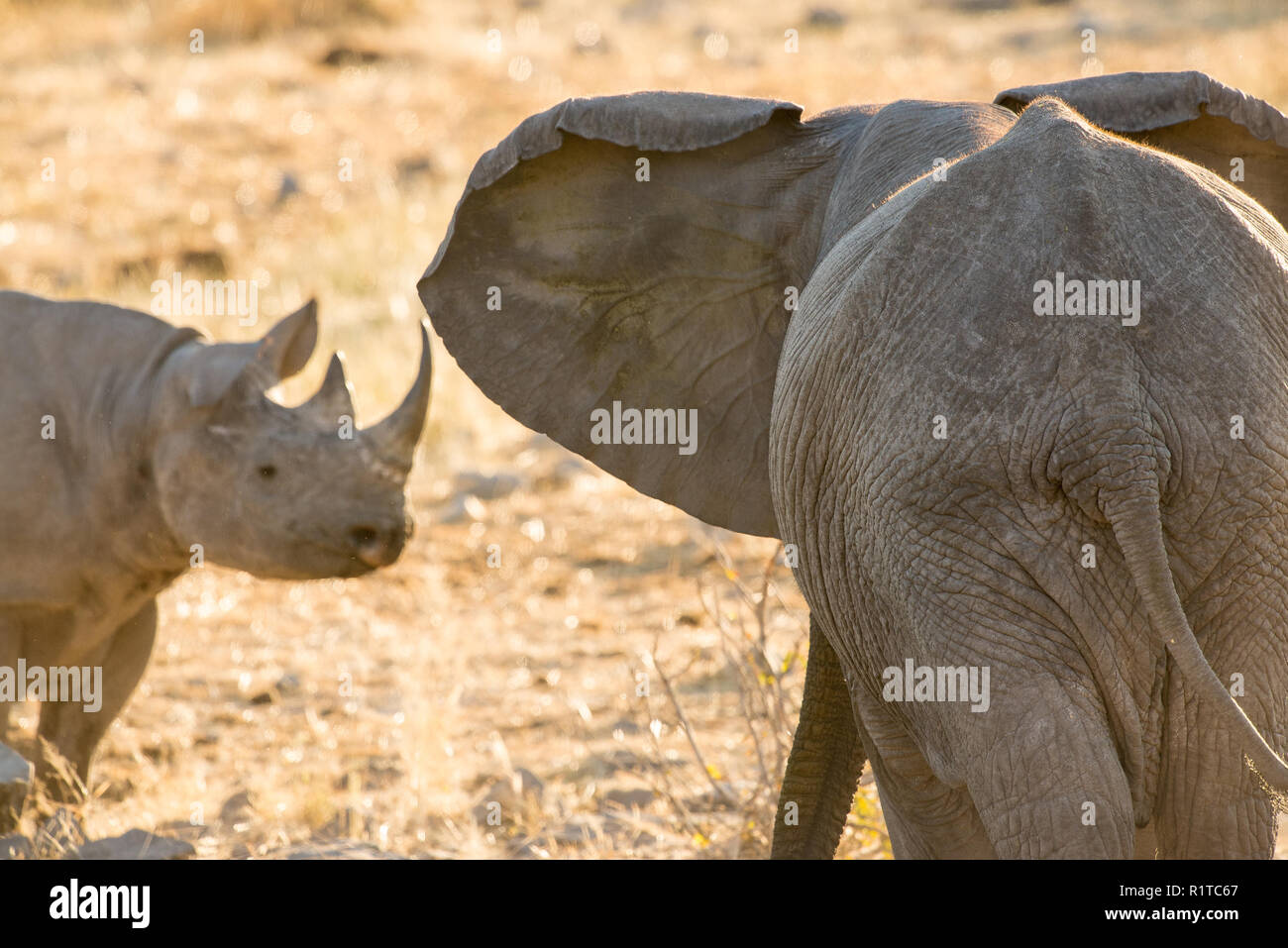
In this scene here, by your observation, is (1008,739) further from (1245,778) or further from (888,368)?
(888,368)

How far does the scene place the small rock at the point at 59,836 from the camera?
4453 millimetres

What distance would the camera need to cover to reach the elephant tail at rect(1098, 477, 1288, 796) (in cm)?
226

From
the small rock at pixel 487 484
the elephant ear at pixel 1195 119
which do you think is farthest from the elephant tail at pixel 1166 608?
the small rock at pixel 487 484

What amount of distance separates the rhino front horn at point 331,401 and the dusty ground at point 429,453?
1.18 meters

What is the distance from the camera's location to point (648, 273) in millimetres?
3793

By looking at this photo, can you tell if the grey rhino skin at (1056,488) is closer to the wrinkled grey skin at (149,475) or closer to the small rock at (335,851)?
the small rock at (335,851)

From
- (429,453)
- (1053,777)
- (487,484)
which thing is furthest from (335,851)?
(429,453)

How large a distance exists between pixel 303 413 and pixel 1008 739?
3.14 m

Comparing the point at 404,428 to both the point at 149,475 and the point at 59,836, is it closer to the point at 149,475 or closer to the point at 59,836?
the point at 149,475

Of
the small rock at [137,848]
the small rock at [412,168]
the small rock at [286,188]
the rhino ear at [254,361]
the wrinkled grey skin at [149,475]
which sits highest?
the small rock at [412,168]

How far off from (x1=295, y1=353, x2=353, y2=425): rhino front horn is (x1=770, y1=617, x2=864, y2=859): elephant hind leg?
200cm

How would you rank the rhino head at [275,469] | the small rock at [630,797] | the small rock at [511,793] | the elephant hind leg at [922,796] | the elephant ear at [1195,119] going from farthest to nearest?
the small rock at [630,797] < the small rock at [511,793] < the rhino head at [275,469] < the elephant ear at [1195,119] < the elephant hind leg at [922,796]

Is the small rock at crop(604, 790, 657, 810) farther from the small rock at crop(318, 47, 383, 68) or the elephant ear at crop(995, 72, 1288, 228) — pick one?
the small rock at crop(318, 47, 383, 68)

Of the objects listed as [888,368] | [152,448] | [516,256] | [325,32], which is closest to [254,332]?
[152,448]
